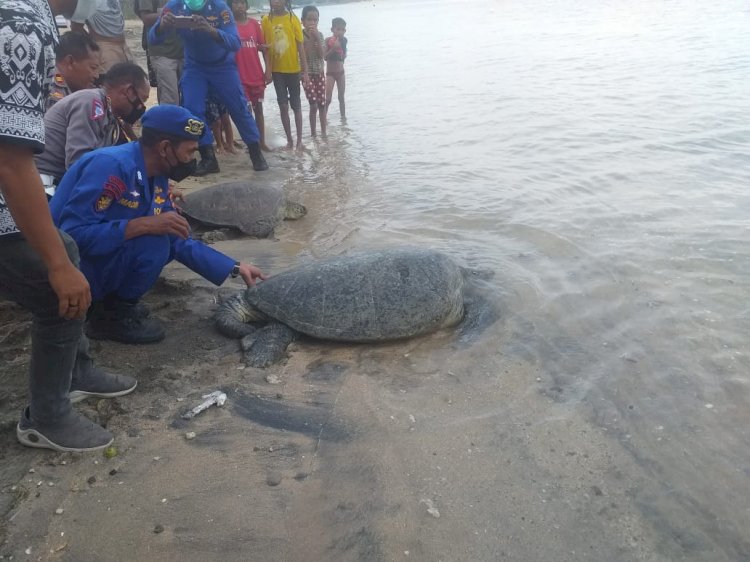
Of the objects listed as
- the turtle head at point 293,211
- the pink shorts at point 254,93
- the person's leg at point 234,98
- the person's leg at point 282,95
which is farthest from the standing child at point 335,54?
the turtle head at point 293,211

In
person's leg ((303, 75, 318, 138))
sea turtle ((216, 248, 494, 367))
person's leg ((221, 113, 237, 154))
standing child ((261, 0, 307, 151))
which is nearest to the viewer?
sea turtle ((216, 248, 494, 367))

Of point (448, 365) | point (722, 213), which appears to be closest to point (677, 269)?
point (722, 213)

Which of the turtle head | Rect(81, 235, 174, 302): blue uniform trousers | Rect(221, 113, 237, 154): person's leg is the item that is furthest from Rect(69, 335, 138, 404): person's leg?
Rect(221, 113, 237, 154): person's leg

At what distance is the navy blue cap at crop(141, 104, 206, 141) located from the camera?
2.56m

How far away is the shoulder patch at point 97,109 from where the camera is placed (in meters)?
3.24

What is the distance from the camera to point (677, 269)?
154 inches

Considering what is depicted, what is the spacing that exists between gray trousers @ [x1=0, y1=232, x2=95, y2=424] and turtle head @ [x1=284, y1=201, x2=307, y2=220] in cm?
353

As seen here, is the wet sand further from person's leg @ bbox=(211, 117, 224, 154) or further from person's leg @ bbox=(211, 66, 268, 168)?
person's leg @ bbox=(211, 117, 224, 154)

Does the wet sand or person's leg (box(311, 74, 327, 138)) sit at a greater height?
person's leg (box(311, 74, 327, 138))

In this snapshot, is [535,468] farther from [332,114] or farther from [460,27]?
[460,27]

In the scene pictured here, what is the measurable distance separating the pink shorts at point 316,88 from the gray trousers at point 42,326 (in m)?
7.08

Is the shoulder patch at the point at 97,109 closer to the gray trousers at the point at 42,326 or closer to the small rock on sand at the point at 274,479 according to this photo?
the gray trousers at the point at 42,326

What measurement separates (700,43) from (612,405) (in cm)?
1499

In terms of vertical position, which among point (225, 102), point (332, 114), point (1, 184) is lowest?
point (332, 114)
